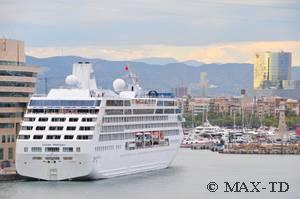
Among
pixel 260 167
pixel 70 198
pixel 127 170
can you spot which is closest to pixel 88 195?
pixel 70 198

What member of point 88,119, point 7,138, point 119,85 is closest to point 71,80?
point 7,138

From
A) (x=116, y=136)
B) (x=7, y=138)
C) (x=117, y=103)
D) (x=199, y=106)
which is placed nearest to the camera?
(x=116, y=136)

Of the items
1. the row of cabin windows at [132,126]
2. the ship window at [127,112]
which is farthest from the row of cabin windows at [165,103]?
the ship window at [127,112]

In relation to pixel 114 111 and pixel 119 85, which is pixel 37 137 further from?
pixel 119 85

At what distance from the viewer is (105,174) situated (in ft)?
198

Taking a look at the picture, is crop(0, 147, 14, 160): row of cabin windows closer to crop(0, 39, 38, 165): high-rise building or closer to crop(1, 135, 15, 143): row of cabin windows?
crop(0, 39, 38, 165): high-rise building

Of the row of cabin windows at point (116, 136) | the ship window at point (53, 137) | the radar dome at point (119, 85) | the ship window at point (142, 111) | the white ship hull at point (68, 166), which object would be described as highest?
the radar dome at point (119, 85)

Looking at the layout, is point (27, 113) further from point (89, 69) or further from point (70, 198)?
point (70, 198)

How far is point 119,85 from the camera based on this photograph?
232 feet

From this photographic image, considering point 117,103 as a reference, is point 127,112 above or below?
A: below

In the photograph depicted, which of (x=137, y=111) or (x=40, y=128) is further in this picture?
(x=137, y=111)

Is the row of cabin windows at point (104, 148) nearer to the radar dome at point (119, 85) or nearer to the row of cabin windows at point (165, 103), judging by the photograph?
the radar dome at point (119, 85)
